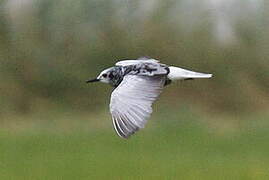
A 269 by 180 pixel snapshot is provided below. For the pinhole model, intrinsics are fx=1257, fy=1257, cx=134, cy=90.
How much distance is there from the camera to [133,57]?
13.4 ft

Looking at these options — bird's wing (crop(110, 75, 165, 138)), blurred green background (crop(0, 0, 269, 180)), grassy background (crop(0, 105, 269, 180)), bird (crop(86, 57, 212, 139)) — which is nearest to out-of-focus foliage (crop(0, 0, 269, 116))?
blurred green background (crop(0, 0, 269, 180))

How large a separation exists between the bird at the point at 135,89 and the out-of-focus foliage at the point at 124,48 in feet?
3.70

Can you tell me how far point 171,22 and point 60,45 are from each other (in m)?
0.38

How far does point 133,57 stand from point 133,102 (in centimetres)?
150

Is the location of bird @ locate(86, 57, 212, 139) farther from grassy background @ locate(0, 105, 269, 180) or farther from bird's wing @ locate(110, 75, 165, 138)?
grassy background @ locate(0, 105, 269, 180)

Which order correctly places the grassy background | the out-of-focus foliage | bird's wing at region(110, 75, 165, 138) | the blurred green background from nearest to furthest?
bird's wing at region(110, 75, 165, 138), the grassy background, the blurred green background, the out-of-focus foliage

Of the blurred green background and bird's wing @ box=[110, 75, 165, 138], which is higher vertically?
bird's wing @ box=[110, 75, 165, 138]

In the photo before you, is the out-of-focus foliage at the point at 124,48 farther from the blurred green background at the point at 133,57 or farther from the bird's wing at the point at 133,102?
the bird's wing at the point at 133,102

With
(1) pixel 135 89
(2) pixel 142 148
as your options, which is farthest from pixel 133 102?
(2) pixel 142 148

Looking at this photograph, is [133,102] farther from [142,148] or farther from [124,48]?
[124,48]

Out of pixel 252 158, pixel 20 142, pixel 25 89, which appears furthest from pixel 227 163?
pixel 25 89

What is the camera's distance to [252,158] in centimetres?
358

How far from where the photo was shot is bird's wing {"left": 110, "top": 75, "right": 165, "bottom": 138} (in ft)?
8.12

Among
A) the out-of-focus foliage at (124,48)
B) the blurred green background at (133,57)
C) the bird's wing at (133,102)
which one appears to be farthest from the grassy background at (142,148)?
the bird's wing at (133,102)
